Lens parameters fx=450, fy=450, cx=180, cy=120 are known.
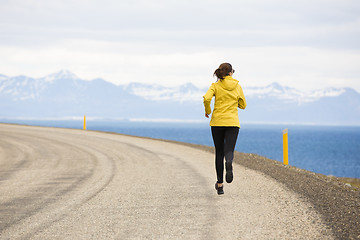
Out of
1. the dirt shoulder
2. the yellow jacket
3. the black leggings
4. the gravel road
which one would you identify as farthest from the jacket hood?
the dirt shoulder

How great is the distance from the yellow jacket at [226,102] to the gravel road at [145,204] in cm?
130

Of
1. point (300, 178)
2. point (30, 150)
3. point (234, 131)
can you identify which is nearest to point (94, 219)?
point (234, 131)

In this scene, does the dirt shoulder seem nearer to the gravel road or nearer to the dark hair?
the gravel road

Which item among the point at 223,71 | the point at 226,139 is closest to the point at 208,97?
the point at 223,71

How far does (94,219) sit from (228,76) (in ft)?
10.3

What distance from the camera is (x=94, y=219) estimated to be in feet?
20.0

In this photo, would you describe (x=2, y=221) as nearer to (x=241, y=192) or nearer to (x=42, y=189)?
(x=42, y=189)

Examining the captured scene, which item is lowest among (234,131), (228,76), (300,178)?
(300,178)

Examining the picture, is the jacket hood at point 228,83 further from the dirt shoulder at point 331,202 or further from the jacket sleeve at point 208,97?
the dirt shoulder at point 331,202

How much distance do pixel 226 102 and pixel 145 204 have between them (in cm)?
211

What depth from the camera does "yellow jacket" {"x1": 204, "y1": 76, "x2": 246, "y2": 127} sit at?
7.36m

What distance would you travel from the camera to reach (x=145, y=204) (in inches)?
279

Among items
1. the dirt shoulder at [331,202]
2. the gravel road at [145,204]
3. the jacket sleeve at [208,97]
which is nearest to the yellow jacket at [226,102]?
the jacket sleeve at [208,97]

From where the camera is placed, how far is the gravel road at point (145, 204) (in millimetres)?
5438
